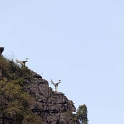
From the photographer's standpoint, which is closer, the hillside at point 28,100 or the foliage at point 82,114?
the hillside at point 28,100

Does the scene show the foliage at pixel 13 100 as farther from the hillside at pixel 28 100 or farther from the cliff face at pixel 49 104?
the cliff face at pixel 49 104

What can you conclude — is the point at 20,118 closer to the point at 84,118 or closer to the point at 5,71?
the point at 5,71

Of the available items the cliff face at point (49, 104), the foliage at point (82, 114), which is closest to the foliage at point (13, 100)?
the cliff face at point (49, 104)

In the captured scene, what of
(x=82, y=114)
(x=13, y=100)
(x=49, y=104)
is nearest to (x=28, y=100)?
(x=13, y=100)

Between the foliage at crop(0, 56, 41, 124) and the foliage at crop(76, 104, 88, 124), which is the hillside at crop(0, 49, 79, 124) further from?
the foliage at crop(76, 104, 88, 124)

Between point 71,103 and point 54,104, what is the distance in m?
4.00

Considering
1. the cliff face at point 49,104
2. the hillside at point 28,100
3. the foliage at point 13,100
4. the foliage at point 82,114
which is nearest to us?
the foliage at point 13,100

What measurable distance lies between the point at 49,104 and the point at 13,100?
679 cm

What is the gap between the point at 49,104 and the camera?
1409 inches

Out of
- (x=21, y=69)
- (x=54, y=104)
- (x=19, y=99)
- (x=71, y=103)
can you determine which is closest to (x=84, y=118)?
(x=71, y=103)

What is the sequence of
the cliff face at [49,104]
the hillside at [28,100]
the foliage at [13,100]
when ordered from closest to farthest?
1. the foliage at [13,100]
2. the hillside at [28,100]
3. the cliff face at [49,104]

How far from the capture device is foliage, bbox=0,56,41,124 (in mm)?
28406

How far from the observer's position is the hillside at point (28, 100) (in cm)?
2880

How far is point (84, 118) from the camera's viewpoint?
40.2 metres
